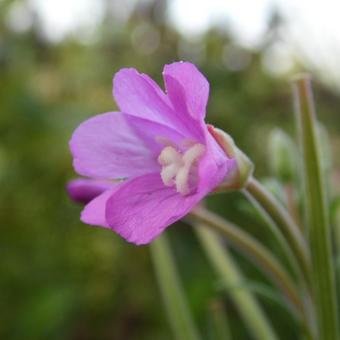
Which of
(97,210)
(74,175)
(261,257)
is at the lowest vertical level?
(74,175)

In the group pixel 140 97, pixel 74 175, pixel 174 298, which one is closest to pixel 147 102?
pixel 140 97

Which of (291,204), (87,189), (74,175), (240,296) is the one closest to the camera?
(87,189)

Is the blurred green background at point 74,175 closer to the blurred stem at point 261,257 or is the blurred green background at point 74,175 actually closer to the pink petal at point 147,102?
the blurred stem at point 261,257

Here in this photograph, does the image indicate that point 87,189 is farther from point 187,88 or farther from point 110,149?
point 187,88

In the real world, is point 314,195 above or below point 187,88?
below

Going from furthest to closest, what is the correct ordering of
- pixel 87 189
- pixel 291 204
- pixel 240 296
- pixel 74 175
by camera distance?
pixel 74 175
pixel 240 296
pixel 291 204
pixel 87 189

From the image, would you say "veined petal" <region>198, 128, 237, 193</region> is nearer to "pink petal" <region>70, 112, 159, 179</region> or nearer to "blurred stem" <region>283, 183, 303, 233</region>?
"pink petal" <region>70, 112, 159, 179</region>

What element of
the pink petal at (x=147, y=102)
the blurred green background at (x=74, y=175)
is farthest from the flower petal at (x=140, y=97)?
the blurred green background at (x=74, y=175)
